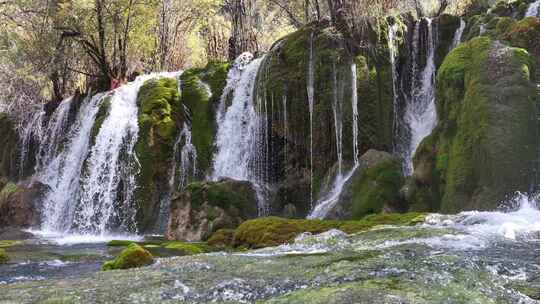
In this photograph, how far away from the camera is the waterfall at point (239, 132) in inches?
824

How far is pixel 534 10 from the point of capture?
19.9m

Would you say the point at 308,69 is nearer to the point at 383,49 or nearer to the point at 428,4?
the point at 383,49

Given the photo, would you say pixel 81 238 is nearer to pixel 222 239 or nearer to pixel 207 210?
pixel 207 210

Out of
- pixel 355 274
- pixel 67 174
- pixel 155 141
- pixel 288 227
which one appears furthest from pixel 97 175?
pixel 355 274

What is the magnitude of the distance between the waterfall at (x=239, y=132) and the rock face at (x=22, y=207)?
810 cm

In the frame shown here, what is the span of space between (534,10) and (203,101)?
13.1 m

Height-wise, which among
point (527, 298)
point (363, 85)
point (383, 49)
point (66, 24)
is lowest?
point (527, 298)

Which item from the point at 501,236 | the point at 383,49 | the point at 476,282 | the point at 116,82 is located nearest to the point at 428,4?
the point at 383,49

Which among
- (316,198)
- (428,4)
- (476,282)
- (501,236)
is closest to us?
(476,282)

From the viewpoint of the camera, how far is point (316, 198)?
18.8m

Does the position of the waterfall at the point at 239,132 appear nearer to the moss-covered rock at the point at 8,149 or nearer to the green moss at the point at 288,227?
the green moss at the point at 288,227

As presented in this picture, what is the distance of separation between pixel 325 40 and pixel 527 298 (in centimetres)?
1569

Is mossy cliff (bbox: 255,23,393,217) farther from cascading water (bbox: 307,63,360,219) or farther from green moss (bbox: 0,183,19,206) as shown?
green moss (bbox: 0,183,19,206)

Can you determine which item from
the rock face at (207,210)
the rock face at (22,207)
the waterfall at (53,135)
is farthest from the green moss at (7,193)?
the rock face at (207,210)
